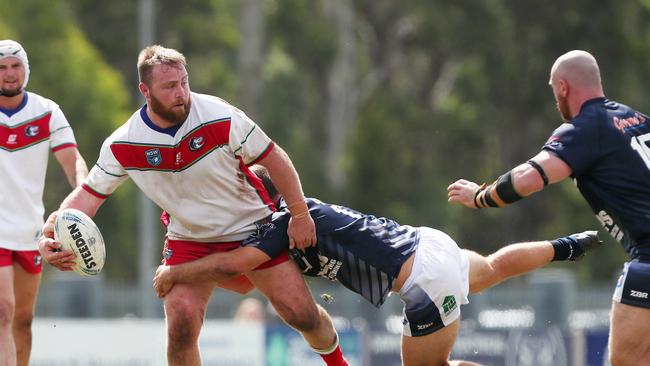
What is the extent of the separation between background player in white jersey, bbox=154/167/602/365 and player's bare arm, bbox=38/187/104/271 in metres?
0.61

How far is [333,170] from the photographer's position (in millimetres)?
43375

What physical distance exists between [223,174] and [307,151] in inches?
1348

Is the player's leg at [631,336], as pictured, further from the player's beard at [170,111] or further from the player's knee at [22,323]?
the player's knee at [22,323]

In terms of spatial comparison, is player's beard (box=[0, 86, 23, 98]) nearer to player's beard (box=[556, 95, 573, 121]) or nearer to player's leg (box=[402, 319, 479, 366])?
player's leg (box=[402, 319, 479, 366])

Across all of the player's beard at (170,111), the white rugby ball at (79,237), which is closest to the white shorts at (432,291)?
the player's beard at (170,111)

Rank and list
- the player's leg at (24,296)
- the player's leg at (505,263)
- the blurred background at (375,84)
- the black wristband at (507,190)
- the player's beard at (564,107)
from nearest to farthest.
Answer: the black wristband at (507,190)
the player's beard at (564,107)
the player's leg at (505,263)
the player's leg at (24,296)
the blurred background at (375,84)

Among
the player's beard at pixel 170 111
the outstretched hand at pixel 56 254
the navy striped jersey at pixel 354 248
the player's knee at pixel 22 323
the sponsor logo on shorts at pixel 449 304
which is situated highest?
the player's beard at pixel 170 111

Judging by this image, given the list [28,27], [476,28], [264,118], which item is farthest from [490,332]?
[264,118]

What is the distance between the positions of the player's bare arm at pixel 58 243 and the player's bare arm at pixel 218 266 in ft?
2.12

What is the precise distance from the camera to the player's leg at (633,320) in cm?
835

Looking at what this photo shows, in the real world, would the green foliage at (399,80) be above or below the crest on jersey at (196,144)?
below

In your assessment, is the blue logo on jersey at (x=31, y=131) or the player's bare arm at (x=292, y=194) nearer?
the player's bare arm at (x=292, y=194)

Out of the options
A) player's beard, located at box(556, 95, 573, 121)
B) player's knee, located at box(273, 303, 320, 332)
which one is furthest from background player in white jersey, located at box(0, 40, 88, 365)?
player's beard, located at box(556, 95, 573, 121)

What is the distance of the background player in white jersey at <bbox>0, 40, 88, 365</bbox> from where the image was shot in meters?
9.41
